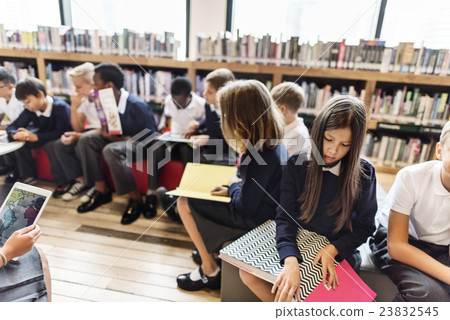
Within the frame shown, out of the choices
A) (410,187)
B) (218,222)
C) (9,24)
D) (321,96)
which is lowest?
(218,222)

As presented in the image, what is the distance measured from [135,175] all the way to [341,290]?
47.4 inches

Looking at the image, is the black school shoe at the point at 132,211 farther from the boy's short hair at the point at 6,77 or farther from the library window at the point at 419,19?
the library window at the point at 419,19

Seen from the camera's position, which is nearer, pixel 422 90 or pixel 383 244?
pixel 383 244

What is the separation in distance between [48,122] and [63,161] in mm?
157

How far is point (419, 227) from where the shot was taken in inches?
33.9

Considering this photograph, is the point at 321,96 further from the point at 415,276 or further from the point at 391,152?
the point at 415,276

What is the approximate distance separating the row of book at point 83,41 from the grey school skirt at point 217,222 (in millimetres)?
774

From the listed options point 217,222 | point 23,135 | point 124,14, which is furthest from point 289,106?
point 23,135

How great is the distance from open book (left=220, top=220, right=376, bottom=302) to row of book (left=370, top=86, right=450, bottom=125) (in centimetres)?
192

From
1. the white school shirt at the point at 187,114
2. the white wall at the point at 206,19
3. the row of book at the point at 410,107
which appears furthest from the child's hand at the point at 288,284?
the white wall at the point at 206,19

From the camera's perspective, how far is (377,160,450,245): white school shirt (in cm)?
82

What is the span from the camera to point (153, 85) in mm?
2525

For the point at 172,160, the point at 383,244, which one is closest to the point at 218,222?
the point at 383,244

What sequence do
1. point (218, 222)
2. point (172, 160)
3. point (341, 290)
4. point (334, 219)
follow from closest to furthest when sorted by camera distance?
point (341, 290) → point (334, 219) → point (218, 222) → point (172, 160)
